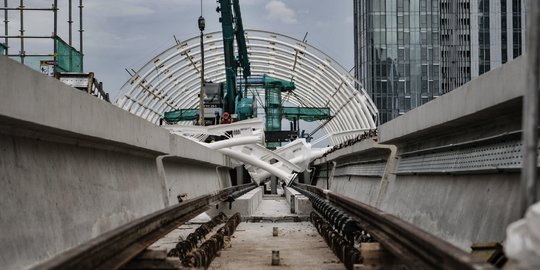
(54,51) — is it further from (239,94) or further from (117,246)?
(239,94)

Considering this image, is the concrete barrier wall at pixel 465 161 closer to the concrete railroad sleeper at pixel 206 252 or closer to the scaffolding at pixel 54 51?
the concrete railroad sleeper at pixel 206 252

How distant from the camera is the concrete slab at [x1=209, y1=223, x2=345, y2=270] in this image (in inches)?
433

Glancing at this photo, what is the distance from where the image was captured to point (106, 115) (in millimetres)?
10922

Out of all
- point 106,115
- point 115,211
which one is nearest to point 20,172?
point 106,115

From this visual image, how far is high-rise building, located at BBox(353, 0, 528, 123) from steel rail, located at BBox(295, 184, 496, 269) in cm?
9498

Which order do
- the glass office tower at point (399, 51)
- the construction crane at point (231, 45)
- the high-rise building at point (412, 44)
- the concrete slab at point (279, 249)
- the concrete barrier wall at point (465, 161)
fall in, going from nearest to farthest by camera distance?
the concrete barrier wall at point (465, 161)
the concrete slab at point (279, 249)
the construction crane at point (231, 45)
the glass office tower at point (399, 51)
the high-rise building at point (412, 44)

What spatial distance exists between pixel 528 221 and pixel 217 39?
56553 mm

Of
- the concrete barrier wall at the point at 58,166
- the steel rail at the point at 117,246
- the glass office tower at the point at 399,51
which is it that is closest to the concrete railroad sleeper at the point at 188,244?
the steel rail at the point at 117,246

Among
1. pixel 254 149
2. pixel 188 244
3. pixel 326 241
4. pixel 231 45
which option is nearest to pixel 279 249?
pixel 326 241

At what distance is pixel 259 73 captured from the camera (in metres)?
72.6

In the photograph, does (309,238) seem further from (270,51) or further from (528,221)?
(270,51)

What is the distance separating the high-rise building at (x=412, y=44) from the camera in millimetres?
103312

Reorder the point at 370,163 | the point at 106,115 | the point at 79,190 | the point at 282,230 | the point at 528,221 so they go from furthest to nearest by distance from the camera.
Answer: the point at 370,163, the point at 282,230, the point at 106,115, the point at 79,190, the point at 528,221

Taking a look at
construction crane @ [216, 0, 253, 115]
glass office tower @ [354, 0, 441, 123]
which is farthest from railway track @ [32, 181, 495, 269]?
glass office tower @ [354, 0, 441, 123]
